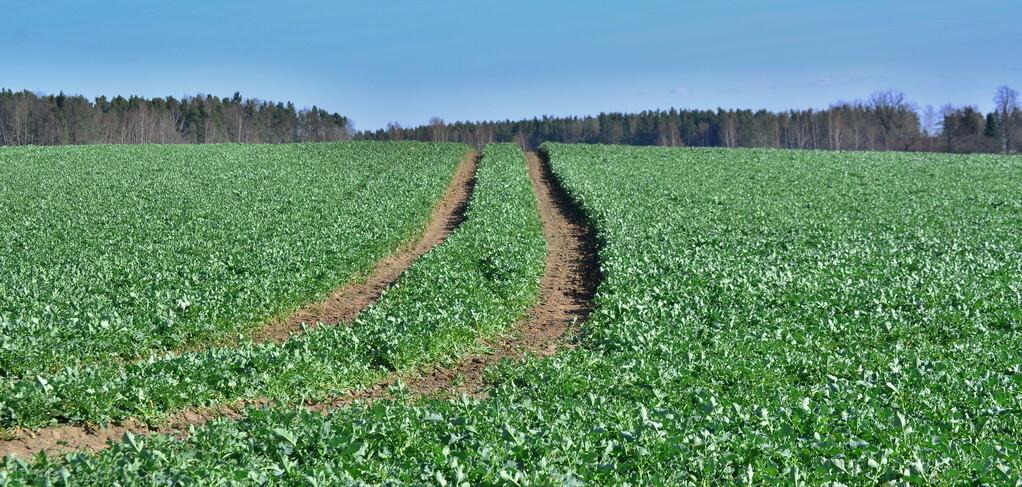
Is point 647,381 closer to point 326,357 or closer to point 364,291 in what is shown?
point 326,357

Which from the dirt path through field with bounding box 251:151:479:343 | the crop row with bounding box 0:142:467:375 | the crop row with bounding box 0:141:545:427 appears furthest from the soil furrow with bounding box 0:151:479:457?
the crop row with bounding box 0:142:467:375

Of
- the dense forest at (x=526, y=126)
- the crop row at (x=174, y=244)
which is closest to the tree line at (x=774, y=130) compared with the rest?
the dense forest at (x=526, y=126)

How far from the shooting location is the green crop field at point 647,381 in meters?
7.50

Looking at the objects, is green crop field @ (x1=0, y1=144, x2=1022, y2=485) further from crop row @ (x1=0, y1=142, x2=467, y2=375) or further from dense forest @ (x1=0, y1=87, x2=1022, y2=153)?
dense forest @ (x1=0, y1=87, x2=1022, y2=153)

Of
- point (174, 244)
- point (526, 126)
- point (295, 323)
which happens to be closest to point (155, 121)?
point (526, 126)

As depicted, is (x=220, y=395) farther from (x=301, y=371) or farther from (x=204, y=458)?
(x=204, y=458)

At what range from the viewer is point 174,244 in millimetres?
22031

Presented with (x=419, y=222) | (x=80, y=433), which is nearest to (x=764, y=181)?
(x=419, y=222)

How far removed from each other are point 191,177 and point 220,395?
116ft

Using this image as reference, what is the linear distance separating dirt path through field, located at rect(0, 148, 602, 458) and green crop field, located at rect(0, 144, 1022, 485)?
8.7 inches

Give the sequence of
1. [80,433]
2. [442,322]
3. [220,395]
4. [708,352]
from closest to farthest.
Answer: [80,433]
[220,395]
[708,352]
[442,322]

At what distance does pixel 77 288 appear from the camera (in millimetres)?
16219

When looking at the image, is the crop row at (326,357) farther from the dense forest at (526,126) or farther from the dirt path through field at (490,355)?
the dense forest at (526,126)

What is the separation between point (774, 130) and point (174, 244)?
142m
